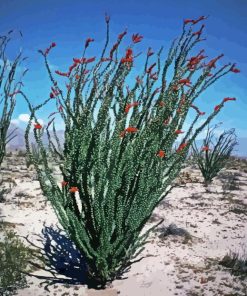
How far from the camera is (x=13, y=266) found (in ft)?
11.5

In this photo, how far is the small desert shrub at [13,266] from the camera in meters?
3.29

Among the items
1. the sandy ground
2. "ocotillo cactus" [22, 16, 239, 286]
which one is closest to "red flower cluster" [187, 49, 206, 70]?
"ocotillo cactus" [22, 16, 239, 286]

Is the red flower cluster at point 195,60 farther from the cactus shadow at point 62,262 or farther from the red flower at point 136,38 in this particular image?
the cactus shadow at point 62,262

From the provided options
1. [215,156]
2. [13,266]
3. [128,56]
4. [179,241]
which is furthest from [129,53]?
[215,156]

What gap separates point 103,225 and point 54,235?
71.1 inches

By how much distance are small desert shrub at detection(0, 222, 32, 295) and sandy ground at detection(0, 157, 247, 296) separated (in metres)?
0.11

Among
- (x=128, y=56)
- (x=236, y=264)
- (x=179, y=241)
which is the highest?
(x=128, y=56)

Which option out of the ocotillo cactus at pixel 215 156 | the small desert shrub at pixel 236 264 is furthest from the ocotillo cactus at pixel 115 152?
→ the ocotillo cactus at pixel 215 156

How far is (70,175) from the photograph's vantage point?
3303 millimetres

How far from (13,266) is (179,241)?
2.32 meters

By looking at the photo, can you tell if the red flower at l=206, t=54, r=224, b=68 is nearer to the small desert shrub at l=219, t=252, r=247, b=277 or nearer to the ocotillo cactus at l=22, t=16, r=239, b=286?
the ocotillo cactus at l=22, t=16, r=239, b=286

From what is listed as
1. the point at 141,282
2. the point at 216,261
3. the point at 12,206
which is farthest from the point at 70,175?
the point at 12,206

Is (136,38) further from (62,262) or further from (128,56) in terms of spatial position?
(62,262)

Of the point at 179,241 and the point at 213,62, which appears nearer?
the point at 213,62
